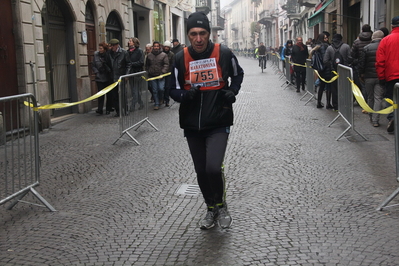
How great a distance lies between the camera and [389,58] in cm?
990

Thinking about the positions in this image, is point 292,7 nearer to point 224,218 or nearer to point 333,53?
point 333,53

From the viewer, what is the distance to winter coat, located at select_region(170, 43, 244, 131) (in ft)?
15.9

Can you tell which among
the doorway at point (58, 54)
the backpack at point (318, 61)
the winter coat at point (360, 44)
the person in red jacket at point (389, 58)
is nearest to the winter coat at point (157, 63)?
the doorway at point (58, 54)

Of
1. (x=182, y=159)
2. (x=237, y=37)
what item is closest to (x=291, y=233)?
(x=182, y=159)

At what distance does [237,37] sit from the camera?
13000cm

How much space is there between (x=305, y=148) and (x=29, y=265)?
5597mm

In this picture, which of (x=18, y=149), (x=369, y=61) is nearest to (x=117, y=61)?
(x=369, y=61)

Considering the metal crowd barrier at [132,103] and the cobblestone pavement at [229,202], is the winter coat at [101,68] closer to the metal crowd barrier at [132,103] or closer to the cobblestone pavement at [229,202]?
the metal crowd barrier at [132,103]

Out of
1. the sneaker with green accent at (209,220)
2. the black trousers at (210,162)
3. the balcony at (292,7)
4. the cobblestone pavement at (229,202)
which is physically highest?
the balcony at (292,7)

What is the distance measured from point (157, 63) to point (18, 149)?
411 inches

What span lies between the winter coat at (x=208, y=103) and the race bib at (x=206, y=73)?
0.05 m

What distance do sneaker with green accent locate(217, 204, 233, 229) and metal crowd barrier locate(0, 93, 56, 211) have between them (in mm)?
1805

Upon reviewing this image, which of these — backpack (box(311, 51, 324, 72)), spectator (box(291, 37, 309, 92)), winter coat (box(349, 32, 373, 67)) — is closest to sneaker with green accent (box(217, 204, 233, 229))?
winter coat (box(349, 32, 373, 67))

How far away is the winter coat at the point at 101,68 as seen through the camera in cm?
1471
